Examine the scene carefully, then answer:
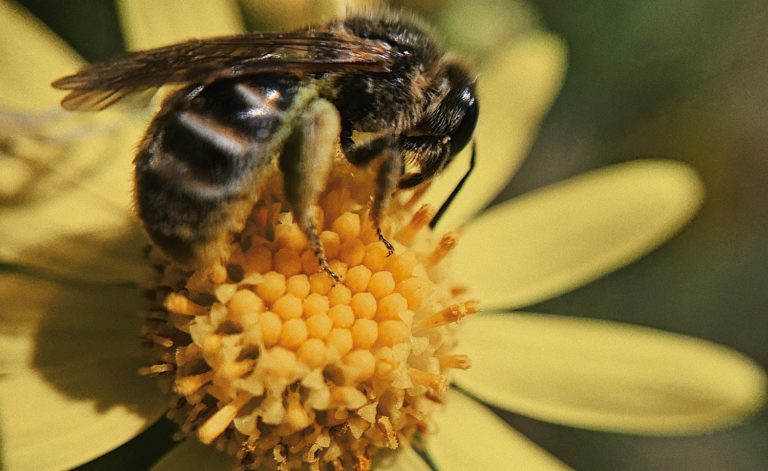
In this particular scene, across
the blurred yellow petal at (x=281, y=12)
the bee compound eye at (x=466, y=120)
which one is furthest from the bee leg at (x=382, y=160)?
the blurred yellow petal at (x=281, y=12)

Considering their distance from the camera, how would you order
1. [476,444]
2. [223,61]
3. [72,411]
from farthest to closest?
[476,444] → [72,411] → [223,61]

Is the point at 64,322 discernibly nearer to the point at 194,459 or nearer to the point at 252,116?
the point at 194,459

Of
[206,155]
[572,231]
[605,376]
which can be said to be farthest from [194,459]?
[572,231]

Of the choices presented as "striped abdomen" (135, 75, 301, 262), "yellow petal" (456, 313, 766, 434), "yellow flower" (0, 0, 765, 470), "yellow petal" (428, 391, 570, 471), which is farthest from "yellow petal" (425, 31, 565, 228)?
"striped abdomen" (135, 75, 301, 262)

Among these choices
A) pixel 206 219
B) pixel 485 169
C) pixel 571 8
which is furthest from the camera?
pixel 571 8

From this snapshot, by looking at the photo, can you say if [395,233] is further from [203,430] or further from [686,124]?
[686,124]

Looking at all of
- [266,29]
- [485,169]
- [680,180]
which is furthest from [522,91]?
[266,29]

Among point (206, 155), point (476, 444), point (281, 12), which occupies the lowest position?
point (476, 444)
